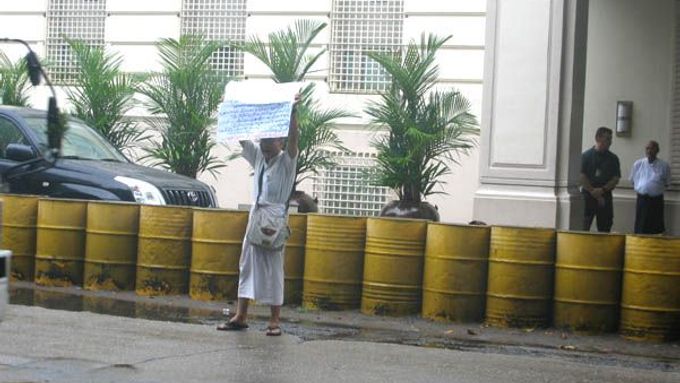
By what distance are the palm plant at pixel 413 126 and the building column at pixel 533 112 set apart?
1066 mm

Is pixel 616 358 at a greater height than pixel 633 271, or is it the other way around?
pixel 633 271

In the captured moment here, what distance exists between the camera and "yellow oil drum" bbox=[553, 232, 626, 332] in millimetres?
10391

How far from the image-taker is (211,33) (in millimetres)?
20000

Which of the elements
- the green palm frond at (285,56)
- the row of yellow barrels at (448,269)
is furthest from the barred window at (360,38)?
the row of yellow barrels at (448,269)

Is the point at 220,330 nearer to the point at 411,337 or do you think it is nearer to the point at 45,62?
the point at 411,337

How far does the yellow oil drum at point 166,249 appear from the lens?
38.8ft

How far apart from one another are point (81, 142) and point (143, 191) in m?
1.61

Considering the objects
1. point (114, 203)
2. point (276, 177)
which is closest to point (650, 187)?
point (114, 203)

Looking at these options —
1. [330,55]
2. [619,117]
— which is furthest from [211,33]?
[619,117]

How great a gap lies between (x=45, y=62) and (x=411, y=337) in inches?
463

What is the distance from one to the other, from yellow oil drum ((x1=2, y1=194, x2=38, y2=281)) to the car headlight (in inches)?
42.8

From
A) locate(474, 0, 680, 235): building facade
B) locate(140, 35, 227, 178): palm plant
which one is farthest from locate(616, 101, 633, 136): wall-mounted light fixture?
locate(140, 35, 227, 178): palm plant

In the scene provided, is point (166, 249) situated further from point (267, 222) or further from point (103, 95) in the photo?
point (103, 95)

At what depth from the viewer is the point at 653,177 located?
16203mm
